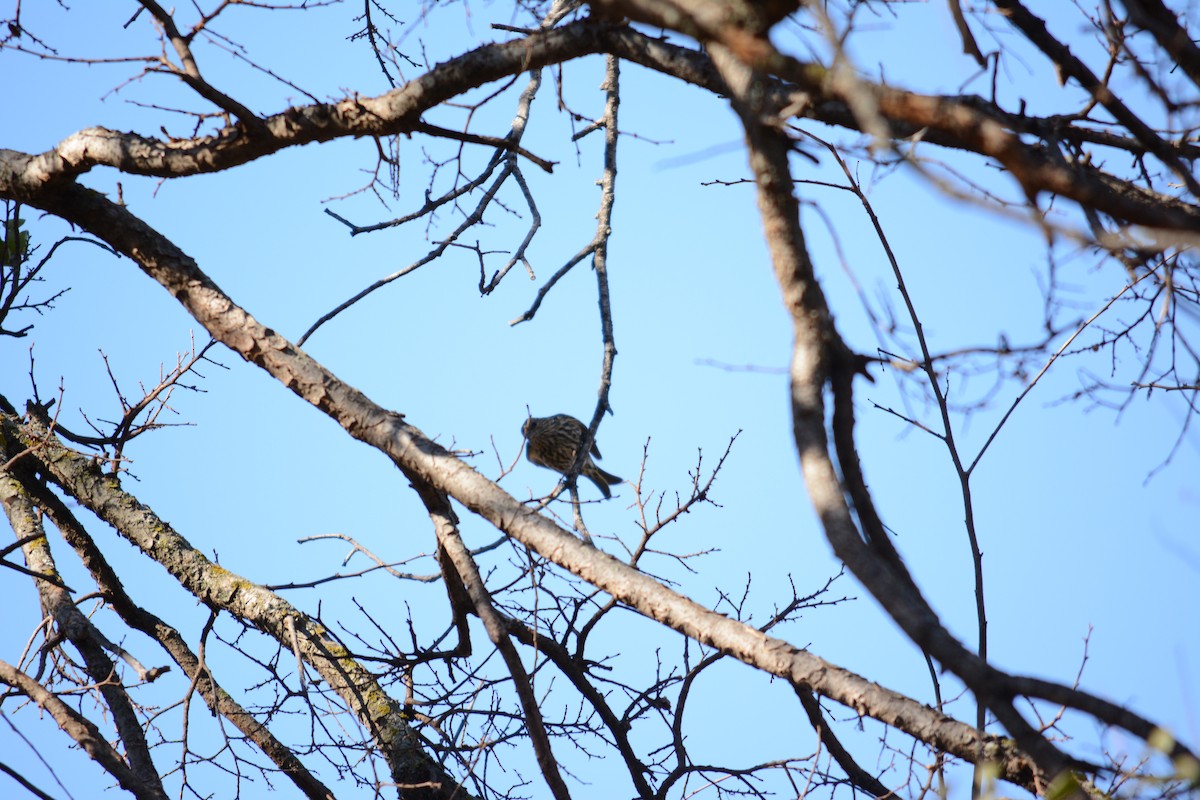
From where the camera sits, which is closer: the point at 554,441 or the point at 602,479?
the point at 602,479

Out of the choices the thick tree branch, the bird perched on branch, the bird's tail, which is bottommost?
the thick tree branch

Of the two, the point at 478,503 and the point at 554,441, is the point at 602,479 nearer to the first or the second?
the point at 554,441

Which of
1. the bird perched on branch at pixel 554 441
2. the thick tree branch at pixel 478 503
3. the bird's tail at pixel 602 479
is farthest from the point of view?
the bird perched on branch at pixel 554 441

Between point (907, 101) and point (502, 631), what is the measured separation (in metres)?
1.96

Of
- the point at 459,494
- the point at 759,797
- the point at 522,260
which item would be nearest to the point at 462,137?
the point at 522,260

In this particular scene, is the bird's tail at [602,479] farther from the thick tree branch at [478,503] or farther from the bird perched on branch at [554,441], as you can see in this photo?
the thick tree branch at [478,503]

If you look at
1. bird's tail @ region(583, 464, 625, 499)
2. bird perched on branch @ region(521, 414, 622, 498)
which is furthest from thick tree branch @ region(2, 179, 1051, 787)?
bird perched on branch @ region(521, 414, 622, 498)

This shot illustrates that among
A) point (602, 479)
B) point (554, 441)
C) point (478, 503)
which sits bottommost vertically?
point (478, 503)

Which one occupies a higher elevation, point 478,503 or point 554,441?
point 554,441

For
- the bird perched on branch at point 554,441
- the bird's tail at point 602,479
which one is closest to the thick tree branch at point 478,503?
the bird's tail at point 602,479

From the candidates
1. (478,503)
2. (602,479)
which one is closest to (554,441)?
(602,479)

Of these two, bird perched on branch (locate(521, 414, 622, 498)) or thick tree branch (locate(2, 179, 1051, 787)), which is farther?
bird perched on branch (locate(521, 414, 622, 498))

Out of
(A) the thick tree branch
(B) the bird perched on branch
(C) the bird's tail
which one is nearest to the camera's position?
(A) the thick tree branch

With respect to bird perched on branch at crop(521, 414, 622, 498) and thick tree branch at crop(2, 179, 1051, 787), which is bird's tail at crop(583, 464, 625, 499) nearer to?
bird perched on branch at crop(521, 414, 622, 498)
